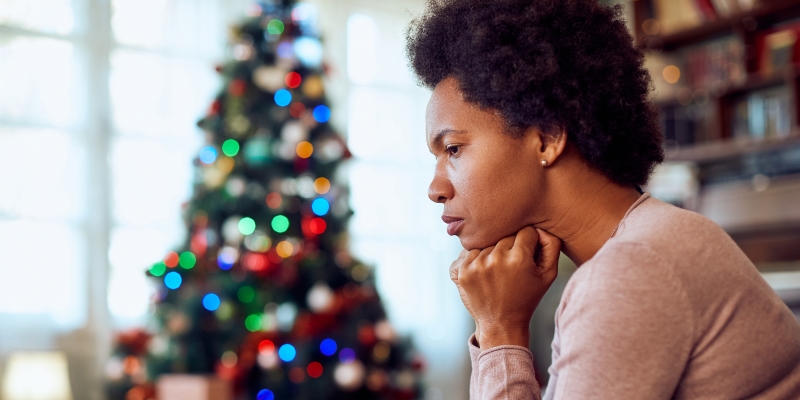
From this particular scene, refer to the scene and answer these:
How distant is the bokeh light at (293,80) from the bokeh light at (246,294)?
1.10 meters

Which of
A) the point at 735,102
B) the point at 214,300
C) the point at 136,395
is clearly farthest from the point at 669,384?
the point at 735,102

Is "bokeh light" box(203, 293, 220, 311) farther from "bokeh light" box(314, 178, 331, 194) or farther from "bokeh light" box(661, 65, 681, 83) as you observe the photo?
"bokeh light" box(661, 65, 681, 83)

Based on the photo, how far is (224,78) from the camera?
13.4ft

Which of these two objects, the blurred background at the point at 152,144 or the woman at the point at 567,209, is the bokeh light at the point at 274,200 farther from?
the woman at the point at 567,209

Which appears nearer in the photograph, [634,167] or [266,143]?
[634,167]

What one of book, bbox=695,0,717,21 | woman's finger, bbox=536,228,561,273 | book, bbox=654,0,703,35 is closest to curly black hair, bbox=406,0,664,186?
woman's finger, bbox=536,228,561,273

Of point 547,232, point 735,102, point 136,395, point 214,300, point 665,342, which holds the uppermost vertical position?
point 735,102

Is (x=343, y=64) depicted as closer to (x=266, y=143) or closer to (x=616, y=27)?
(x=266, y=143)

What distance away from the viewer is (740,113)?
4.14m

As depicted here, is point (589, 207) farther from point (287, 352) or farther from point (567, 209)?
point (287, 352)

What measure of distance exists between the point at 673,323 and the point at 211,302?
3.19 meters

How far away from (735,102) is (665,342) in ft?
12.3

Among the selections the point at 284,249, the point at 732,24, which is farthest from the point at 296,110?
the point at 732,24

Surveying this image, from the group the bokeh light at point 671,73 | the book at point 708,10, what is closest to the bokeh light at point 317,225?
the bokeh light at point 671,73
